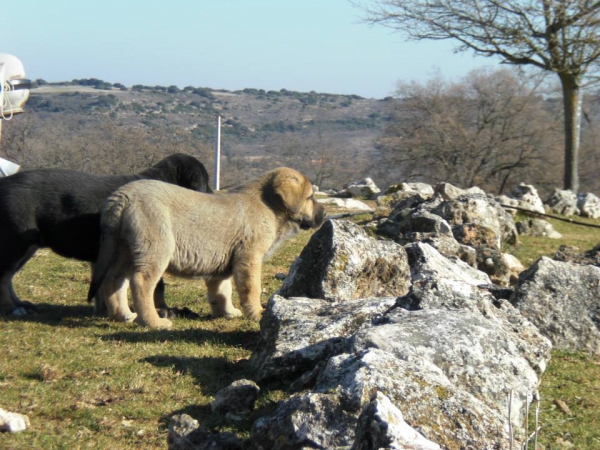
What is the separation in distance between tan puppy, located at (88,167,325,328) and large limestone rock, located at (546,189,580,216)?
17493 millimetres

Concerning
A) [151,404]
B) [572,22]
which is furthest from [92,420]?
[572,22]

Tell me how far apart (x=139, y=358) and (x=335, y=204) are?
1532 cm

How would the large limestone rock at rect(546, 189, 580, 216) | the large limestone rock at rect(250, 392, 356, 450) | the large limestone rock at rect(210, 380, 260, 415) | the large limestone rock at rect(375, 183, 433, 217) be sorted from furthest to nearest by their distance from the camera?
the large limestone rock at rect(546, 189, 580, 216)
the large limestone rock at rect(375, 183, 433, 217)
the large limestone rock at rect(210, 380, 260, 415)
the large limestone rock at rect(250, 392, 356, 450)

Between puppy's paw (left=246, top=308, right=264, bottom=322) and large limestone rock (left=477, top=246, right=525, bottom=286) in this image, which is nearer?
puppy's paw (left=246, top=308, right=264, bottom=322)

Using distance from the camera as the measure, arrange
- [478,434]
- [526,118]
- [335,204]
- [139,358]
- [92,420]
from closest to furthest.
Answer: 1. [478,434]
2. [92,420]
3. [139,358]
4. [335,204]
5. [526,118]

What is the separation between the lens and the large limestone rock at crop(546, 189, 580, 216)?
24.3 meters

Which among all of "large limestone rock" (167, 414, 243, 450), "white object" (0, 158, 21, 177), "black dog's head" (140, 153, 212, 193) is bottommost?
"large limestone rock" (167, 414, 243, 450)

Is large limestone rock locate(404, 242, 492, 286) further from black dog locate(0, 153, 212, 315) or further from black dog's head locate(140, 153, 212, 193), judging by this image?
black dog locate(0, 153, 212, 315)

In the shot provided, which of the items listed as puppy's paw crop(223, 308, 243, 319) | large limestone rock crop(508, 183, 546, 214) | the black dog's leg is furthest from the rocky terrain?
large limestone rock crop(508, 183, 546, 214)

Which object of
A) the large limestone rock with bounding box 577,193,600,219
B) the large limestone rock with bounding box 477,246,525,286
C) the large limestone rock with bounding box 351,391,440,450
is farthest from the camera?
the large limestone rock with bounding box 577,193,600,219

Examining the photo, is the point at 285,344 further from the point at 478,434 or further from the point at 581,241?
the point at 581,241

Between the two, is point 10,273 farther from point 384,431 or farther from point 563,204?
point 563,204

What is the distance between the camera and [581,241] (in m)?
18.9

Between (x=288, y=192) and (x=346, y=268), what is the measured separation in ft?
4.05
